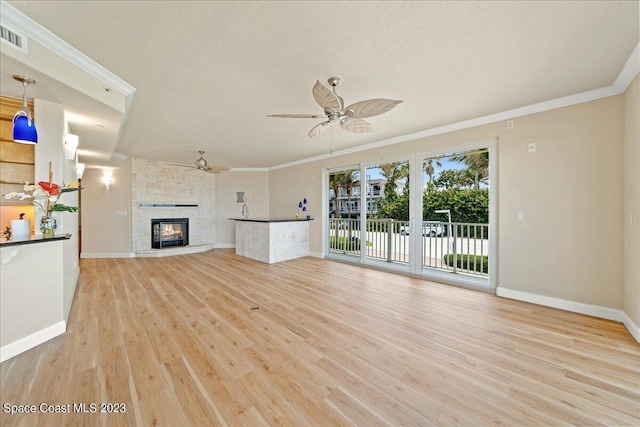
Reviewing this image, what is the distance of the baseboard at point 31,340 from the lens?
2.00m

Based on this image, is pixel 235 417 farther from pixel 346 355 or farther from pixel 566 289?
pixel 566 289

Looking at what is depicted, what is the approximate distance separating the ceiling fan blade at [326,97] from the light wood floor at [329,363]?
2348 mm

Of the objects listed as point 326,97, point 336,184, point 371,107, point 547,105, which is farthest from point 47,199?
point 547,105

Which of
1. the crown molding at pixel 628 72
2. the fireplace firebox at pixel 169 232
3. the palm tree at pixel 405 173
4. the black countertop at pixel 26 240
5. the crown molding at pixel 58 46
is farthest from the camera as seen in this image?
the fireplace firebox at pixel 169 232

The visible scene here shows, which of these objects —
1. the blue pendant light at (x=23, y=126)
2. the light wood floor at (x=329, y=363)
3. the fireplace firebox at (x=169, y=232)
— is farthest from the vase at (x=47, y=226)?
the fireplace firebox at (x=169, y=232)

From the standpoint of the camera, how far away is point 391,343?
88.5 inches

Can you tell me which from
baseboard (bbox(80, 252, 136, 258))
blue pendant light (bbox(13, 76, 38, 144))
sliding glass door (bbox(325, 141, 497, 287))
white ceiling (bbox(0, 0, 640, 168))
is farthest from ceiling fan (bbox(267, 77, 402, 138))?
baseboard (bbox(80, 252, 136, 258))

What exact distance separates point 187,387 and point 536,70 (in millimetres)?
4198

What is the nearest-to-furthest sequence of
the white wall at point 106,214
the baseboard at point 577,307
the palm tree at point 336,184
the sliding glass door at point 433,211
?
the baseboard at point 577,307 → the sliding glass door at point 433,211 → the white wall at point 106,214 → the palm tree at point 336,184

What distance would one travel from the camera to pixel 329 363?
6.40 feet

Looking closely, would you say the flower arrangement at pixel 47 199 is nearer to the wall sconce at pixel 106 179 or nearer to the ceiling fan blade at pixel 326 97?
the ceiling fan blade at pixel 326 97

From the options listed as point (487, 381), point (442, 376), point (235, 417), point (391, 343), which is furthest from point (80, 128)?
point (487, 381)

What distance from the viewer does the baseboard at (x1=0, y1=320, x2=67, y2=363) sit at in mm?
1998

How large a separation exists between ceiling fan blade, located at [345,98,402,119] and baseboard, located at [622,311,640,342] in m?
3.25
